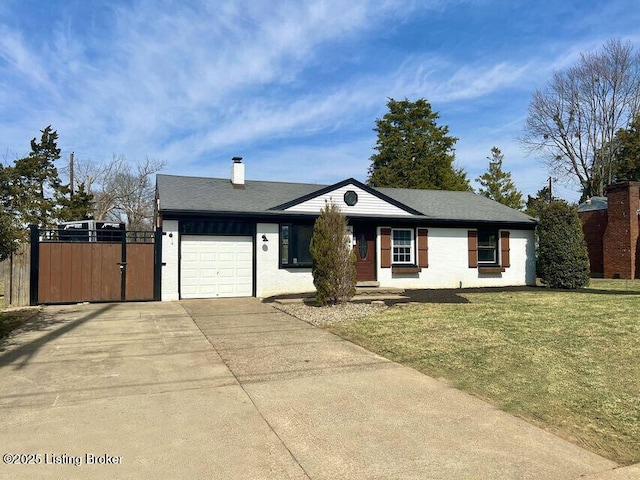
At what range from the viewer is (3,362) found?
19.7 ft

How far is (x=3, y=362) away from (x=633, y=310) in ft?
39.2

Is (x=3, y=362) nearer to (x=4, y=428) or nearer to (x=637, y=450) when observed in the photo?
(x=4, y=428)

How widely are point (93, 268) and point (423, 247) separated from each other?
10830mm

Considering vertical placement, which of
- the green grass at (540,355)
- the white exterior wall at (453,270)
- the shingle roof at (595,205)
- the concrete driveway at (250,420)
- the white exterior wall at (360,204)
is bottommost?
the concrete driveway at (250,420)

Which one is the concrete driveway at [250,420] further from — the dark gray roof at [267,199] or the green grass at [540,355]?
the dark gray roof at [267,199]

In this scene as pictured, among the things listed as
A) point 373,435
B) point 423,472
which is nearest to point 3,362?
point 373,435

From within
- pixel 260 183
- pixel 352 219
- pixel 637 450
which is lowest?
pixel 637 450

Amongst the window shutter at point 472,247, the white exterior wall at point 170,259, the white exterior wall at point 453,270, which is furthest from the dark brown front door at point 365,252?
the white exterior wall at point 170,259

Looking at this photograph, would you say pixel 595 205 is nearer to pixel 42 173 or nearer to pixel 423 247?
pixel 423 247

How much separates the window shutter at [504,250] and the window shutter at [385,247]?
4.83 metres

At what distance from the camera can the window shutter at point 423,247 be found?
1620 cm

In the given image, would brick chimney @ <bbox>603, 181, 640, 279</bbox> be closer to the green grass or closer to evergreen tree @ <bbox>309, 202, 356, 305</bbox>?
the green grass

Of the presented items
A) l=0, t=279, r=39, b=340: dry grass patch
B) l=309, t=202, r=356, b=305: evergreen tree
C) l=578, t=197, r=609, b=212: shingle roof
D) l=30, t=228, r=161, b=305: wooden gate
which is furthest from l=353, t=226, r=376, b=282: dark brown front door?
l=578, t=197, r=609, b=212: shingle roof

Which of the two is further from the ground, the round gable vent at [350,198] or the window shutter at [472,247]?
the round gable vent at [350,198]
